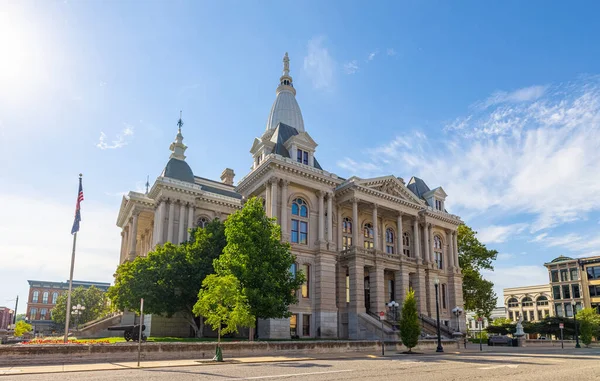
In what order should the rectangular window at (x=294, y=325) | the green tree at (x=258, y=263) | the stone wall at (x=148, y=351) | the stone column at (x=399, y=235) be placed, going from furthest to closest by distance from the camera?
the stone column at (x=399, y=235), the rectangular window at (x=294, y=325), the green tree at (x=258, y=263), the stone wall at (x=148, y=351)

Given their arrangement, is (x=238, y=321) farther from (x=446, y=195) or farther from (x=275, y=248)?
(x=446, y=195)

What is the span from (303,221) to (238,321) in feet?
66.7

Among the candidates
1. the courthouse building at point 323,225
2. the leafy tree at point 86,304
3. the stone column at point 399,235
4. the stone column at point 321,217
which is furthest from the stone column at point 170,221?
the leafy tree at point 86,304

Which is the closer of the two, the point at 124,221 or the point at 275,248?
the point at 275,248

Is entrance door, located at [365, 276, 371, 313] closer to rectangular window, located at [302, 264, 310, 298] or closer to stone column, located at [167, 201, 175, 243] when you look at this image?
rectangular window, located at [302, 264, 310, 298]

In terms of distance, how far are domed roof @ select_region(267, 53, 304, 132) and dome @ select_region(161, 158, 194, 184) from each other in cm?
1161

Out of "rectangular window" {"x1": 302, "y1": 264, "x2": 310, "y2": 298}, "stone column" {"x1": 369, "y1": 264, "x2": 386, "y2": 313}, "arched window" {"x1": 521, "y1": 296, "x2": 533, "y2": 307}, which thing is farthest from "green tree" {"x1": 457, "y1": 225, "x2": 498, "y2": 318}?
"arched window" {"x1": 521, "y1": 296, "x2": 533, "y2": 307}

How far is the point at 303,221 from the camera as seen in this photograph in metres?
45.3

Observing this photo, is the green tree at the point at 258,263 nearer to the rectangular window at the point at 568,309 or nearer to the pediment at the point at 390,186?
the pediment at the point at 390,186

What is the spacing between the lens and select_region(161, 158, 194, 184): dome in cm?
5431

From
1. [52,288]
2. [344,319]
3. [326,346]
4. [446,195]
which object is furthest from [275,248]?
[52,288]

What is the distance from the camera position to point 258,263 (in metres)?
32.1

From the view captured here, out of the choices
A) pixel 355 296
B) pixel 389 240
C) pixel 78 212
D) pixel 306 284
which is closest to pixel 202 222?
pixel 306 284

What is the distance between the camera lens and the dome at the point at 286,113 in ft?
189
